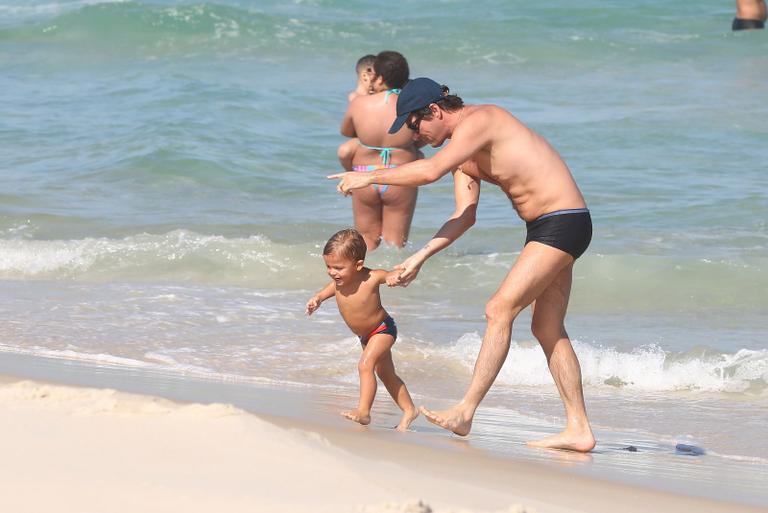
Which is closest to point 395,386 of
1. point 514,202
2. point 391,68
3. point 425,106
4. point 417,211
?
point 514,202

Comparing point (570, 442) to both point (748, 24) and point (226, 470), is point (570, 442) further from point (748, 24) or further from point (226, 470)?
point (748, 24)

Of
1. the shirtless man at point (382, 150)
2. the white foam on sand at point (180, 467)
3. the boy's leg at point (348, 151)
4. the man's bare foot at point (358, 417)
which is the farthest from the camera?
the boy's leg at point (348, 151)

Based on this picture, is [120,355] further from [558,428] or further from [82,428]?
[82,428]

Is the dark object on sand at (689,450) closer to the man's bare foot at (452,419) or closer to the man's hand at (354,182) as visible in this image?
the man's bare foot at (452,419)

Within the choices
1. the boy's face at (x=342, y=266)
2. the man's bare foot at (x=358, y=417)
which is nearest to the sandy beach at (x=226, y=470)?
the man's bare foot at (x=358, y=417)

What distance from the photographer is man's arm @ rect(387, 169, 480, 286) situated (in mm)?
4668

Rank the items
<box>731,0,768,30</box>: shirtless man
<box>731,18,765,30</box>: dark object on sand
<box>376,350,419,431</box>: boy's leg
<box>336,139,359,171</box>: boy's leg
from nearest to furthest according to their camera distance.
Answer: <box>376,350,419,431</box>: boy's leg, <box>336,139,359,171</box>: boy's leg, <box>731,0,768,30</box>: shirtless man, <box>731,18,765,30</box>: dark object on sand

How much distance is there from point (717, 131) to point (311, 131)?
4.63 m

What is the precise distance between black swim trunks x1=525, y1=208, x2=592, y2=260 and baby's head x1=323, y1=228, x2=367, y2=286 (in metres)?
0.70

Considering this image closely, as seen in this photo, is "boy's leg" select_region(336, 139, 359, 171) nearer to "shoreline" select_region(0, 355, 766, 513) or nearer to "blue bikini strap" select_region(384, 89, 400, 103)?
"blue bikini strap" select_region(384, 89, 400, 103)

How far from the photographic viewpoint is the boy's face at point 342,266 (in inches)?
197

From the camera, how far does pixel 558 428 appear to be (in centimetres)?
537

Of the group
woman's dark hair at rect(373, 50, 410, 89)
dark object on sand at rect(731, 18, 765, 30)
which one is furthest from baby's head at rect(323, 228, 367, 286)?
dark object on sand at rect(731, 18, 765, 30)

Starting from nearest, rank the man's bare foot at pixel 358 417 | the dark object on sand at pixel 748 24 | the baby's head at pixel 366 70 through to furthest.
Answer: the man's bare foot at pixel 358 417 → the baby's head at pixel 366 70 → the dark object on sand at pixel 748 24
